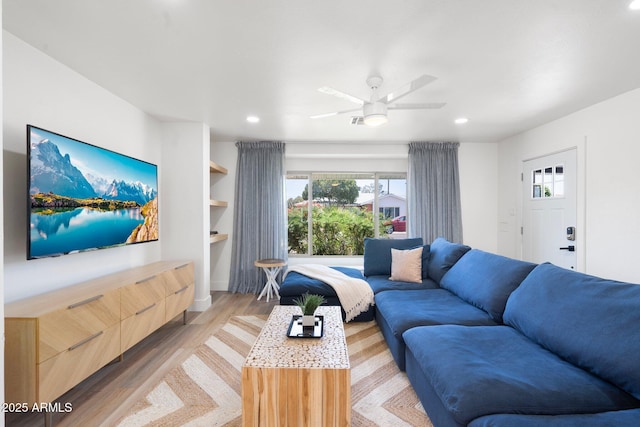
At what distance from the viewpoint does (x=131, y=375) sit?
2.33 m

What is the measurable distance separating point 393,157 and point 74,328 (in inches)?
177

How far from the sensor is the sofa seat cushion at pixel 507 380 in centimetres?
129

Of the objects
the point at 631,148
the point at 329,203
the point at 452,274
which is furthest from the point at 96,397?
the point at 631,148

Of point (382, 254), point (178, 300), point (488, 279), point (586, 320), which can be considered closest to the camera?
point (586, 320)

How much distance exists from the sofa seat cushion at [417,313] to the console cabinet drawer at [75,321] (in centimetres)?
211

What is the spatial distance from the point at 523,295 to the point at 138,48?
3.10 meters

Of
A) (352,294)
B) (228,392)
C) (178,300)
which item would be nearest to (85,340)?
(228,392)

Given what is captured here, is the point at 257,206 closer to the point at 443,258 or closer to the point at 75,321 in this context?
the point at 443,258

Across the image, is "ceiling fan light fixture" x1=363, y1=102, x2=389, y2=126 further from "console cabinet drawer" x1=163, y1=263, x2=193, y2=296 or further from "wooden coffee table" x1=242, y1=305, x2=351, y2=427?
"console cabinet drawer" x1=163, y1=263, x2=193, y2=296

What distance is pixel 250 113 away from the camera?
3404mm

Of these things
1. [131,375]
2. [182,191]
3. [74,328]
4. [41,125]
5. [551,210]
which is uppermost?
[41,125]

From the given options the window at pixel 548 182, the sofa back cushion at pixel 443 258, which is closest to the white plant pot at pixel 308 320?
the sofa back cushion at pixel 443 258

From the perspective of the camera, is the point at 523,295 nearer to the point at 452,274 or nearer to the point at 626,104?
the point at 452,274

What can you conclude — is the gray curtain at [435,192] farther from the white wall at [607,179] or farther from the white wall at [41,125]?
the white wall at [41,125]
